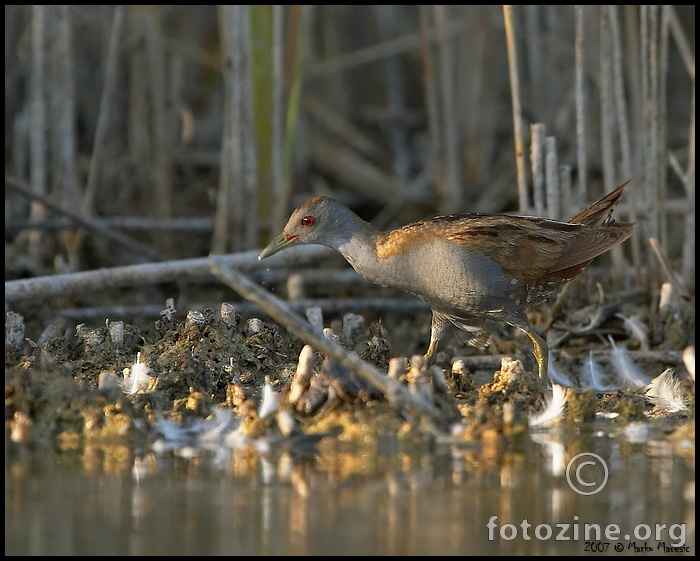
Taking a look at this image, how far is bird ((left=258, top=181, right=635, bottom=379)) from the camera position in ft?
15.0

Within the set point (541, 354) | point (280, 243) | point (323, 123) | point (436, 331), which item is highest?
point (323, 123)

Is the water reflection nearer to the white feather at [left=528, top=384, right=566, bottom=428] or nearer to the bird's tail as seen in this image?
the white feather at [left=528, top=384, right=566, bottom=428]

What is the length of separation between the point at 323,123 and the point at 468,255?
536 centimetres

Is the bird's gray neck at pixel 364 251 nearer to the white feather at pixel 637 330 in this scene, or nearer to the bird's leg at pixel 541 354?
the bird's leg at pixel 541 354

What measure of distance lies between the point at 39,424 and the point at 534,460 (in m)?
1.83

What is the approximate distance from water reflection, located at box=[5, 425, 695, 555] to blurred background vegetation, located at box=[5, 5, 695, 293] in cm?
240

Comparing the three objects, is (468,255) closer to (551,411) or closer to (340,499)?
(551,411)

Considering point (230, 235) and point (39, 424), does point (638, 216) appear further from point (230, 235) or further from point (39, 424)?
point (39, 424)

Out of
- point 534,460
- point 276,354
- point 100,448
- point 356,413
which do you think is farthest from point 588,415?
point 100,448

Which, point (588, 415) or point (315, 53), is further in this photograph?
point (315, 53)

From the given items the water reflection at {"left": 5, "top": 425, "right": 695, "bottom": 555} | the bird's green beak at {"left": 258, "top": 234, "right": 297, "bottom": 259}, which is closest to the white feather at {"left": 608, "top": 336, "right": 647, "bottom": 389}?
the water reflection at {"left": 5, "top": 425, "right": 695, "bottom": 555}

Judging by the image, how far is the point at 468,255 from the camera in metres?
4.56

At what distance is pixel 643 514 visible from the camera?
9.37 feet

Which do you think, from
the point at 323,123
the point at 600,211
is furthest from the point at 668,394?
the point at 323,123
